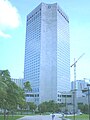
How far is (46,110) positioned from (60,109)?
1962 cm

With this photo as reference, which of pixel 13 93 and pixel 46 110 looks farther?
pixel 46 110

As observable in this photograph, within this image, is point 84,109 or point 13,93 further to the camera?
point 84,109

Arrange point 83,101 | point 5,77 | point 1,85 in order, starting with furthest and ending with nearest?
point 83,101 < point 5,77 < point 1,85

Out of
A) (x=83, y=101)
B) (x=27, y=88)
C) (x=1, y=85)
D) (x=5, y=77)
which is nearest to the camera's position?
(x=1, y=85)

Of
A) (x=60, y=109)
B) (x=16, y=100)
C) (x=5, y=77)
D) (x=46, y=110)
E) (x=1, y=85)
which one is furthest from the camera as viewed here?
(x=60, y=109)

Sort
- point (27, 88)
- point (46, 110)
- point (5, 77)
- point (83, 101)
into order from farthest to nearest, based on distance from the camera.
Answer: point (83, 101)
point (46, 110)
point (27, 88)
point (5, 77)

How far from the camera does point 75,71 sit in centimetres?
15800

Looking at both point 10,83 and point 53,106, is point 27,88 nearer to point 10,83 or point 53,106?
point 10,83

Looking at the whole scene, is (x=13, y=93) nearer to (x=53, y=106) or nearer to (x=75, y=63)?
(x=53, y=106)

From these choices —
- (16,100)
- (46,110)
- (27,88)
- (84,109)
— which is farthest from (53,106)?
(16,100)

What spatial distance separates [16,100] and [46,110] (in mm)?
87840

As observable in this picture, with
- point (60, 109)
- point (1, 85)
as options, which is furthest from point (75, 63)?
point (1, 85)

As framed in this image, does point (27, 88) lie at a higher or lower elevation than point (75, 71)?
lower

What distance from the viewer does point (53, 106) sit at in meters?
140
